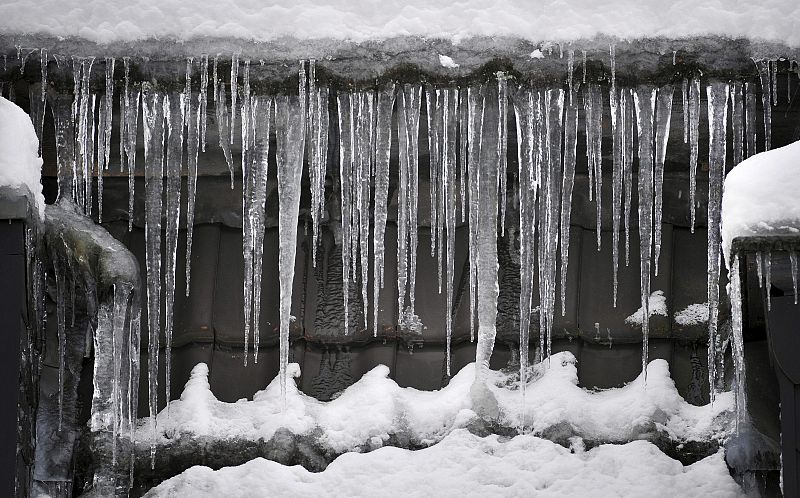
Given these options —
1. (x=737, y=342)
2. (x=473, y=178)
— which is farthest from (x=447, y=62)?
(x=737, y=342)

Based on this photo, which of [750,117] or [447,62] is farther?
[750,117]

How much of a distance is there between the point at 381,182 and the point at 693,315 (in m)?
1.61

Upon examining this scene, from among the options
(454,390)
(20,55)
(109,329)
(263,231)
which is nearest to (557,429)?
(454,390)

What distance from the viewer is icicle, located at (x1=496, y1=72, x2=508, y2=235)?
555 centimetres

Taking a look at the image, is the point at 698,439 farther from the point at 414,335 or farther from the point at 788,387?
the point at 414,335

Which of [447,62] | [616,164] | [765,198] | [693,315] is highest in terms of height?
[447,62]

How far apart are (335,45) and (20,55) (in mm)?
1330

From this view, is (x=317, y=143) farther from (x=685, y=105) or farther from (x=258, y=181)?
(x=685, y=105)

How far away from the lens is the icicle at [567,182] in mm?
5723

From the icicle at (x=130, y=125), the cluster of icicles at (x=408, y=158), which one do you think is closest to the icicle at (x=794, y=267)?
the cluster of icicles at (x=408, y=158)

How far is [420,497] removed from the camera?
17.9ft

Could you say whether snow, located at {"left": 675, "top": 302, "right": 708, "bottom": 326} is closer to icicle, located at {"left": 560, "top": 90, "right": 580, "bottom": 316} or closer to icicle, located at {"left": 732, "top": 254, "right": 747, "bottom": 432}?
icicle, located at {"left": 732, "top": 254, "right": 747, "bottom": 432}

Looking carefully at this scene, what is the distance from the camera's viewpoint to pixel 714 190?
5.75m

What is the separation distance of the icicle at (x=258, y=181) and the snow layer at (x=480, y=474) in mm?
683
